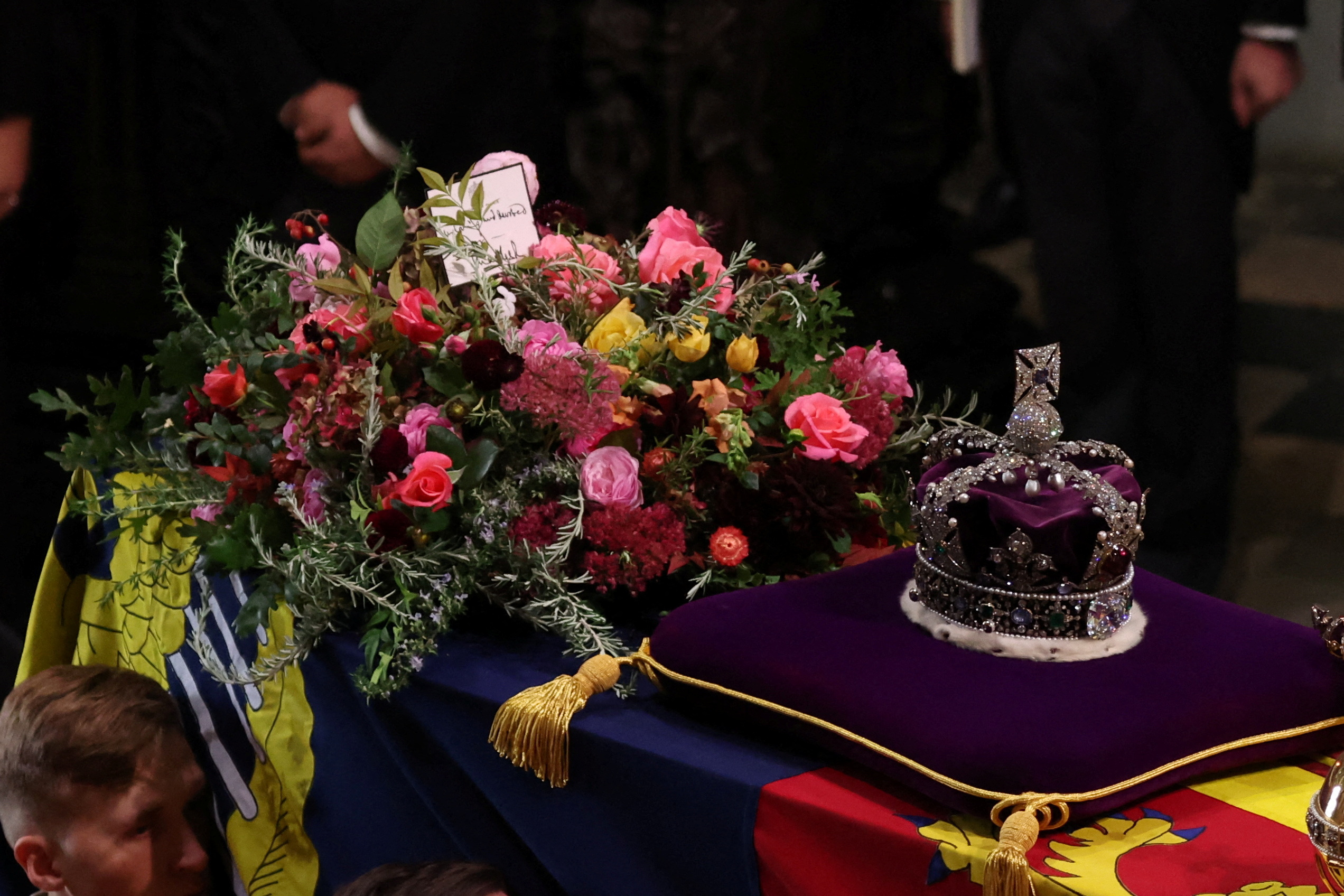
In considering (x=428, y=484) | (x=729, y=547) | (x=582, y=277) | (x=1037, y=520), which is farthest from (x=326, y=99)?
(x=1037, y=520)

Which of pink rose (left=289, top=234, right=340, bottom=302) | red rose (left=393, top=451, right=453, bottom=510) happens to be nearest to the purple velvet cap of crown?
red rose (left=393, top=451, right=453, bottom=510)

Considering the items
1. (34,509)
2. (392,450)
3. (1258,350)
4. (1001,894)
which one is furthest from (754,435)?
(34,509)

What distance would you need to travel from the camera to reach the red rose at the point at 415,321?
148 cm

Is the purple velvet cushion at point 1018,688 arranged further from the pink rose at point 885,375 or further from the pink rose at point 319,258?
the pink rose at point 319,258

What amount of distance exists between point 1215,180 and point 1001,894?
1.90 meters

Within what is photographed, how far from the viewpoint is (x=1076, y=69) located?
8.31ft

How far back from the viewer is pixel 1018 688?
1.04 m

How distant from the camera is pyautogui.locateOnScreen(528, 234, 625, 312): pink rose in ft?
5.16

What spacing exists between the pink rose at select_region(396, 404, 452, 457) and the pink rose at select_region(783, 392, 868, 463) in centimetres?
42

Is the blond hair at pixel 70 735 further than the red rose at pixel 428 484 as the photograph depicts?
Yes

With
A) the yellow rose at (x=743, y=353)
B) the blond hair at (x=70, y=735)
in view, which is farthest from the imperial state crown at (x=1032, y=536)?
the blond hair at (x=70, y=735)

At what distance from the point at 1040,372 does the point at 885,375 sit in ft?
1.41

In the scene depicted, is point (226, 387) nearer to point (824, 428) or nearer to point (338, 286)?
point (338, 286)

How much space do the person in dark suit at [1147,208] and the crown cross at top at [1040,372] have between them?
4.71 feet
